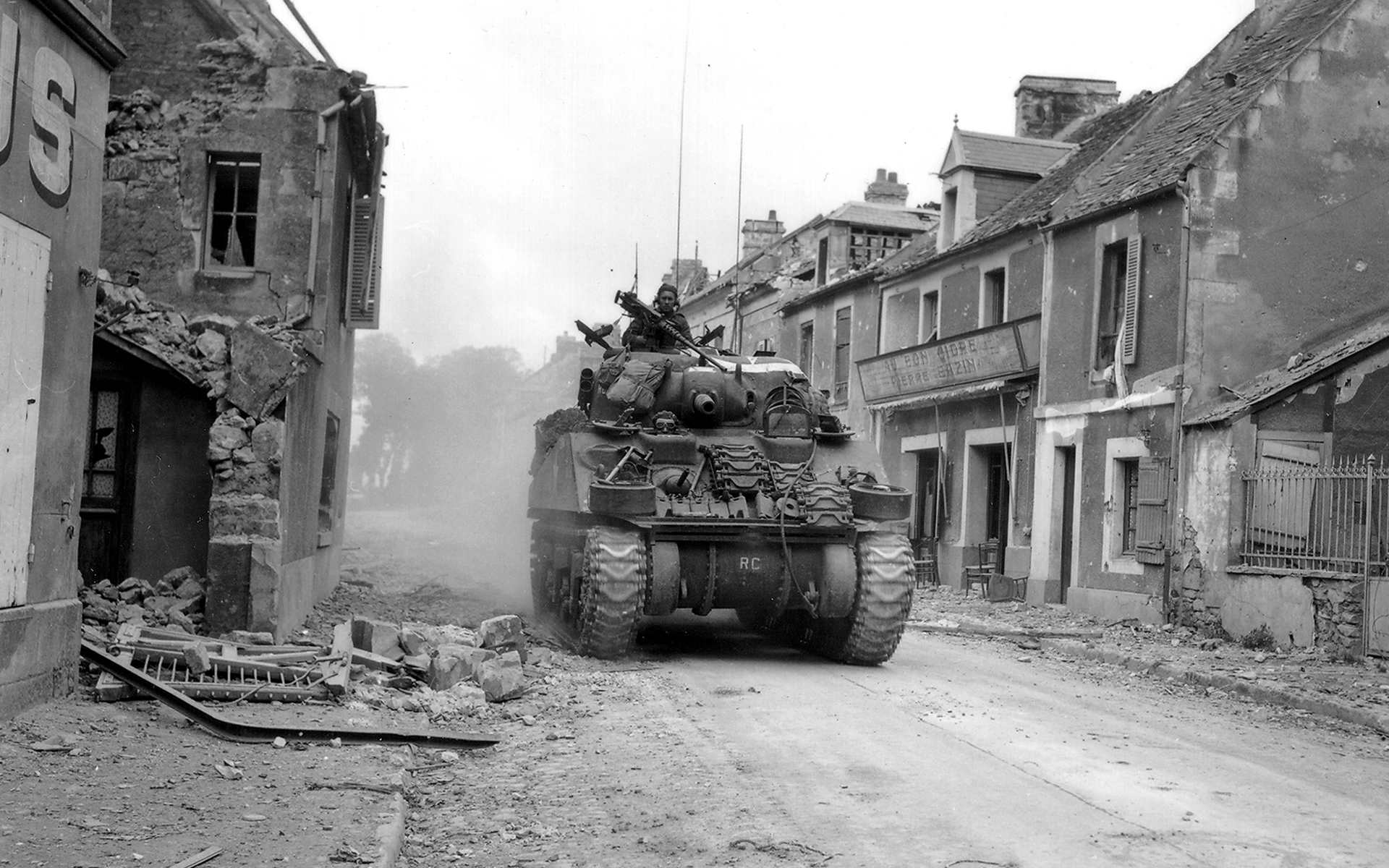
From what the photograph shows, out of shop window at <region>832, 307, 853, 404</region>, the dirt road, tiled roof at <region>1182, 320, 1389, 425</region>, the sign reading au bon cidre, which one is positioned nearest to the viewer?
the dirt road

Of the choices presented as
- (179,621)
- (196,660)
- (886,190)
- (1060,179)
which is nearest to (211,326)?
(179,621)

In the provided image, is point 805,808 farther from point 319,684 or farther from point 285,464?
point 285,464

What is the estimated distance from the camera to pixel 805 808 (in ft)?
20.4

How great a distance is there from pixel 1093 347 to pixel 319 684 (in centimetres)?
1324

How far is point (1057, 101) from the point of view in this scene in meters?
27.9

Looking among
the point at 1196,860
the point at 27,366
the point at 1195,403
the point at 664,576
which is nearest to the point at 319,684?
the point at 27,366

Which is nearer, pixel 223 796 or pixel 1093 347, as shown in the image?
pixel 223 796

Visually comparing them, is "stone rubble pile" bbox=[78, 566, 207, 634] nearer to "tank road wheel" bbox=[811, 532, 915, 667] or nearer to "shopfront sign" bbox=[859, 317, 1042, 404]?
"tank road wheel" bbox=[811, 532, 915, 667]

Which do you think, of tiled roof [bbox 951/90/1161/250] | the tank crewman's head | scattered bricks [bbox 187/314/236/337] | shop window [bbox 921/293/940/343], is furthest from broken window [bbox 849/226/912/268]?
scattered bricks [bbox 187/314/236/337]

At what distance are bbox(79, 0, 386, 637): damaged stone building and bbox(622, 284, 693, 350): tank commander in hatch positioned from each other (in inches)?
122

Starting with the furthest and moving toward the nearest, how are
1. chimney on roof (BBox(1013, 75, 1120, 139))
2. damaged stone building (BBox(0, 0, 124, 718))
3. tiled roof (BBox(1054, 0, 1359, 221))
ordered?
chimney on roof (BBox(1013, 75, 1120, 139)) < tiled roof (BBox(1054, 0, 1359, 221)) < damaged stone building (BBox(0, 0, 124, 718))

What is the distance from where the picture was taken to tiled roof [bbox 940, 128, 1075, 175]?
24.6 m

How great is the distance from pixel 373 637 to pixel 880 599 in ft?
13.2

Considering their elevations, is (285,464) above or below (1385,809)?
above
